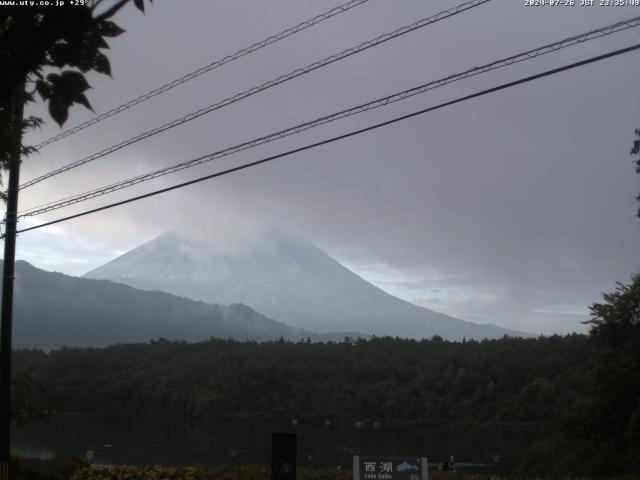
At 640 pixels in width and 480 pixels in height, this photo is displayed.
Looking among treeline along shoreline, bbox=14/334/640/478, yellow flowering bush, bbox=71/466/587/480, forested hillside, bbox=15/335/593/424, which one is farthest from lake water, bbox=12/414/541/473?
yellow flowering bush, bbox=71/466/587/480

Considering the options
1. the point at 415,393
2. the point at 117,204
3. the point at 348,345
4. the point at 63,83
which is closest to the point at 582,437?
the point at 117,204

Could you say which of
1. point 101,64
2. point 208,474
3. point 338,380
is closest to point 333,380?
point 338,380

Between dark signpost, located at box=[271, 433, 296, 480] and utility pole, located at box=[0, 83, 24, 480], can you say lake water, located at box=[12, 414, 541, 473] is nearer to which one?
utility pole, located at box=[0, 83, 24, 480]

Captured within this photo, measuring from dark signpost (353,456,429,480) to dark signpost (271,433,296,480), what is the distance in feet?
5.02

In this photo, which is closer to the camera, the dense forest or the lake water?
the lake water

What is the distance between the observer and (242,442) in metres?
62.1

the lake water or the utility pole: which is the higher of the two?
the utility pole

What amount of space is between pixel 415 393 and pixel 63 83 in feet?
322

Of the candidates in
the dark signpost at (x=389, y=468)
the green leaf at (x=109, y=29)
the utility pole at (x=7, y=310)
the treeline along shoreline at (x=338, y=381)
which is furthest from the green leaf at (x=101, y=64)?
the treeline along shoreline at (x=338, y=381)

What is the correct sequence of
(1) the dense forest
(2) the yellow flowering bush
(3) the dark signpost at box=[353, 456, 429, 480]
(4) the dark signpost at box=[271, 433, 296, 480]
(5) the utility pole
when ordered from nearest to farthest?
(4) the dark signpost at box=[271, 433, 296, 480]
(3) the dark signpost at box=[353, 456, 429, 480]
(5) the utility pole
(2) the yellow flowering bush
(1) the dense forest

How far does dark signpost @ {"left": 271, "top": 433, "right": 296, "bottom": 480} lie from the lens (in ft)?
28.8

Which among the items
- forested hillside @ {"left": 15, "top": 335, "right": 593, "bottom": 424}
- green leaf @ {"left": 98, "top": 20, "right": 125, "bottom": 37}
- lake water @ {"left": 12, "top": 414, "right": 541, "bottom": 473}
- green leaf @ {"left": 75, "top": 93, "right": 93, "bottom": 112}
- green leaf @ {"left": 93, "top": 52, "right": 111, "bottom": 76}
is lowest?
lake water @ {"left": 12, "top": 414, "right": 541, "bottom": 473}

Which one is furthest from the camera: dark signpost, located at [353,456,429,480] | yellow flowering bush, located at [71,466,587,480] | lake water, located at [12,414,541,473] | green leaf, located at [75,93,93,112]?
lake water, located at [12,414,541,473]

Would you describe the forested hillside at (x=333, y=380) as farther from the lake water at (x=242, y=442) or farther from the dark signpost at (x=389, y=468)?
the dark signpost at (x=389, y=468)
